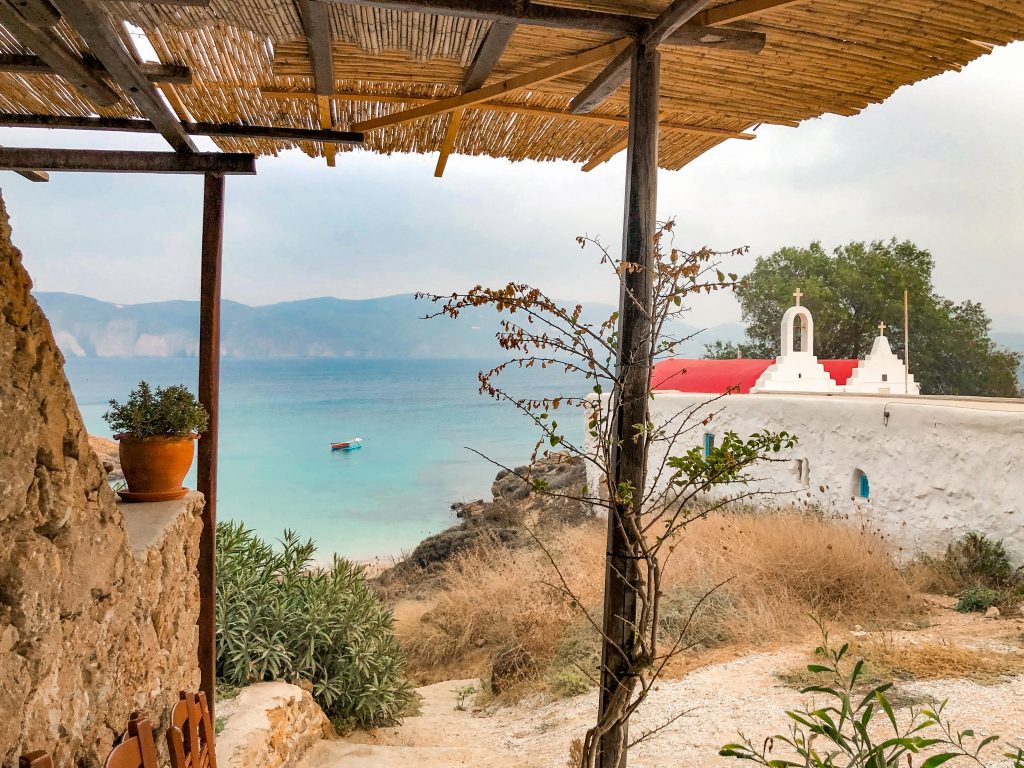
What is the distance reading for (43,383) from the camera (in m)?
1.52

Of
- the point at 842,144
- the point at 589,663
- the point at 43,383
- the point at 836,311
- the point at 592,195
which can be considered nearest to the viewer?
the point at 43,383

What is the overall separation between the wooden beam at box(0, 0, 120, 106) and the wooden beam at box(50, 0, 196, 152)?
0.10 meters

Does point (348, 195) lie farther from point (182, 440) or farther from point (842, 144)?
point (182, 440)

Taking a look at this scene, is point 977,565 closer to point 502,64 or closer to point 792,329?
point 792,329

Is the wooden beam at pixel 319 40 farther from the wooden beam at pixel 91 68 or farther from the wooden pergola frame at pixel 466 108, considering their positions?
the wooden beam at pixel 91 68

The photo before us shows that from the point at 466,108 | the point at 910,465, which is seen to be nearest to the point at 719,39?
the point at 466,108

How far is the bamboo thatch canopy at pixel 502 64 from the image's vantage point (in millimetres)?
2100

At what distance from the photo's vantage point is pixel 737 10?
6.95 feet

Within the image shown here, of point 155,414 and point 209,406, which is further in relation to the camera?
point 209,406

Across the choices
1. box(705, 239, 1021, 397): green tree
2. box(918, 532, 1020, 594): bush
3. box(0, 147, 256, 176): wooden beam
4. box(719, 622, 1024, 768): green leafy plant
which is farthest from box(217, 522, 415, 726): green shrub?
box(705, 239, 1021, 397): green tree

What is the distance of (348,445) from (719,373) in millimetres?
26174

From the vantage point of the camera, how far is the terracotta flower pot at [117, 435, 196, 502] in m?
2.50

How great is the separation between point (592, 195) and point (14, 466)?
272ft

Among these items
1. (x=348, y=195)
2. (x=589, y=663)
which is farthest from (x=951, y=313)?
(x=348, y=195)
